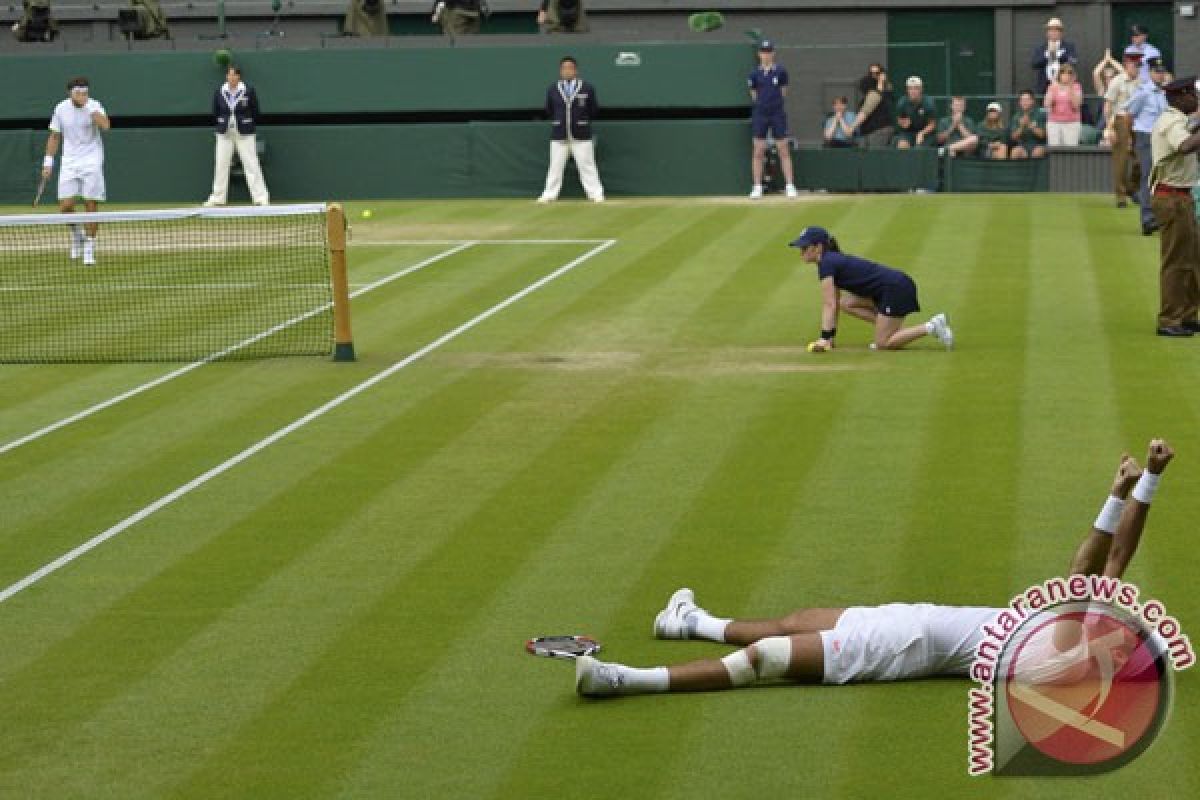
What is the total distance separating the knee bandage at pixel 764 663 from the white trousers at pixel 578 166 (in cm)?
2718

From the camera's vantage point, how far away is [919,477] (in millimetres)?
14586

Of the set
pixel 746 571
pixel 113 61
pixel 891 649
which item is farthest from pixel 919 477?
pixel 113 61

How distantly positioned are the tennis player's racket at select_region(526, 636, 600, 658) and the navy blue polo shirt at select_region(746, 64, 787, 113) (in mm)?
25803

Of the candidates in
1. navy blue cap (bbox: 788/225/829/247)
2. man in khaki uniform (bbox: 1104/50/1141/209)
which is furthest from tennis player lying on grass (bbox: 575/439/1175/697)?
man in khaki uniform (bbox: 1104/50/1141/209)

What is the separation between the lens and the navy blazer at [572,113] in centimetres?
3631

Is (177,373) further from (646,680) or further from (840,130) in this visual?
(840,130)

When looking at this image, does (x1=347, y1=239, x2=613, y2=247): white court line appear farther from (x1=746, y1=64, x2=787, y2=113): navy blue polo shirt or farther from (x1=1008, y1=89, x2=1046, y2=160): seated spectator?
(x1=1008, y1=89, x2=1046, y2=160): seated spectator

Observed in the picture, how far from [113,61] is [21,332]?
54.6 feet

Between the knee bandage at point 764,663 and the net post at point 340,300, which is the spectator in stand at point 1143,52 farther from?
the knee bandage at point 764,663

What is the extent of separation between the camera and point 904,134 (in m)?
37.9

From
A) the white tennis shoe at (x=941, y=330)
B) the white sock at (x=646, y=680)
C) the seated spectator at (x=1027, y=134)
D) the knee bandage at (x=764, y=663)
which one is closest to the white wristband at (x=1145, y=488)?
the knee bandage at (x=764, y=663)

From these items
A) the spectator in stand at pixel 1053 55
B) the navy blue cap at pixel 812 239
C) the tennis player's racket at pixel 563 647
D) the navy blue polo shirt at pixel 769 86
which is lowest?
the tennis player's racket at pixel 563 647

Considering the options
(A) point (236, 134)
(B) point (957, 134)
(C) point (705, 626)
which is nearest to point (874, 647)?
(C) point (705, 626)

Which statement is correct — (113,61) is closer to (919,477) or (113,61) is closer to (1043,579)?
(919,477)
